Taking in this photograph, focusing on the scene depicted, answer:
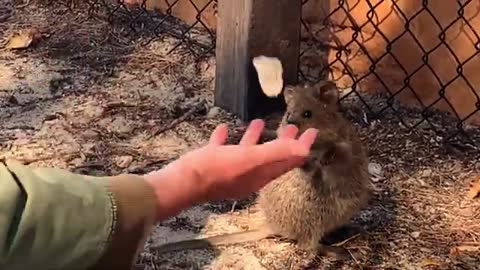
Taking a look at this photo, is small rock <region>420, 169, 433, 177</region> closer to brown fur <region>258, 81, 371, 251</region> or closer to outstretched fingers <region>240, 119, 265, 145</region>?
brown fur <region>258, 81, 371, 251</region>

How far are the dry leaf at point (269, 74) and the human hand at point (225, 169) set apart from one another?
1.90 m

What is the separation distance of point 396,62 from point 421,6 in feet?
0.79

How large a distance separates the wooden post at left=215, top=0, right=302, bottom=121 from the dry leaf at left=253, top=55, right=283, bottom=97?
2cm

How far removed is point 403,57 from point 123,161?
112cm

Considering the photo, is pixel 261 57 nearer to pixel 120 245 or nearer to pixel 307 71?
pixel 307 71

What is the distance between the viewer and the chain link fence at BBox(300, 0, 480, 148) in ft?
11.1

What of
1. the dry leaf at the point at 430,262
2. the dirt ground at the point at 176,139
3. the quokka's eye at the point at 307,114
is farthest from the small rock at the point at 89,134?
the dry leaf at the point at 430,262

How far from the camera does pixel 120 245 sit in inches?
48.6

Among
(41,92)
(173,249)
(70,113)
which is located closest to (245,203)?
(173,249)

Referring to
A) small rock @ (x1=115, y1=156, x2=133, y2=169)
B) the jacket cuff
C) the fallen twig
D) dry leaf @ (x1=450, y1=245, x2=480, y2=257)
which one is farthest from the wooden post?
the jacket cuff

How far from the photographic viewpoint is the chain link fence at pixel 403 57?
338 centimetres

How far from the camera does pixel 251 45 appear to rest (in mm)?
3307

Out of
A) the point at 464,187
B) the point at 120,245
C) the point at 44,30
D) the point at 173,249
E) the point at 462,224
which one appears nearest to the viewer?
the point at 120,245

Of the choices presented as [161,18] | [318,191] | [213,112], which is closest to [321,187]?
[318,191]
